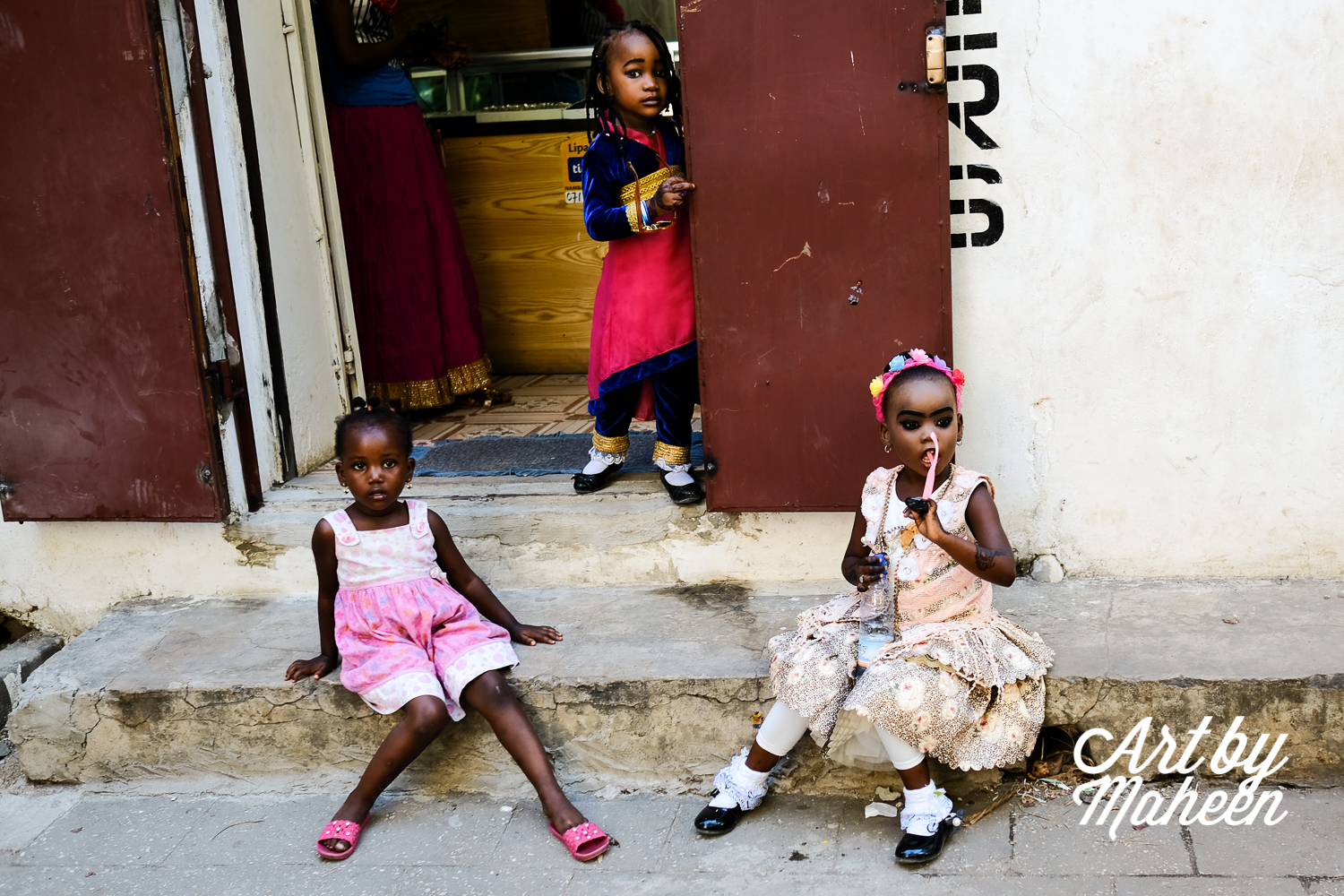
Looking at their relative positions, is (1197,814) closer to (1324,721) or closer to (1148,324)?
(1324,721)

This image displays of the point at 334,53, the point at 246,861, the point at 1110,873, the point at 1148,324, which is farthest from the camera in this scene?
the point at 334,53

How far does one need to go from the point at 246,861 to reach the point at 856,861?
1422 mm

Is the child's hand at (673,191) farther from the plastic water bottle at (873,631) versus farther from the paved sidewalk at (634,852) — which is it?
the paved sidewalk at (634,852)

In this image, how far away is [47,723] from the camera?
330 centimetres

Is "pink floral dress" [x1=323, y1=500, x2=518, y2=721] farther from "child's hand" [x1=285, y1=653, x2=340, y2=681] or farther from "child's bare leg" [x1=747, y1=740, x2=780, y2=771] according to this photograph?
"child's bare leg" [x1=747, y1=740, x2=780, y2=771]

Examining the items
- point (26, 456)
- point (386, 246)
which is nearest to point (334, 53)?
point (386, 246)

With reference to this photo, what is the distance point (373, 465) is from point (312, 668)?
59 centimetres

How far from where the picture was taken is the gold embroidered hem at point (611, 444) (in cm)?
368

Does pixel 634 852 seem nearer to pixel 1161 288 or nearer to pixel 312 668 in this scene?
pixel 312 668

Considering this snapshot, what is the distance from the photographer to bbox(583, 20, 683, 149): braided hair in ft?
10.8

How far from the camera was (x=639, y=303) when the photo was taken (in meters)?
3.48

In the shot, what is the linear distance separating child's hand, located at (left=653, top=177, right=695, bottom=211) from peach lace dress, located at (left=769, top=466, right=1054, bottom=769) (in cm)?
90

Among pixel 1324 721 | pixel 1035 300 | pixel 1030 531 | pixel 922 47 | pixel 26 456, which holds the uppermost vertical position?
pixel 922 47

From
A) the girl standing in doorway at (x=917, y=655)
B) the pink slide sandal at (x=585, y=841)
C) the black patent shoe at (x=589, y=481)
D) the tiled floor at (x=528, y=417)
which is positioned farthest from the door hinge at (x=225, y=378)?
the girl standing in doorway at (x=917, y=655)
